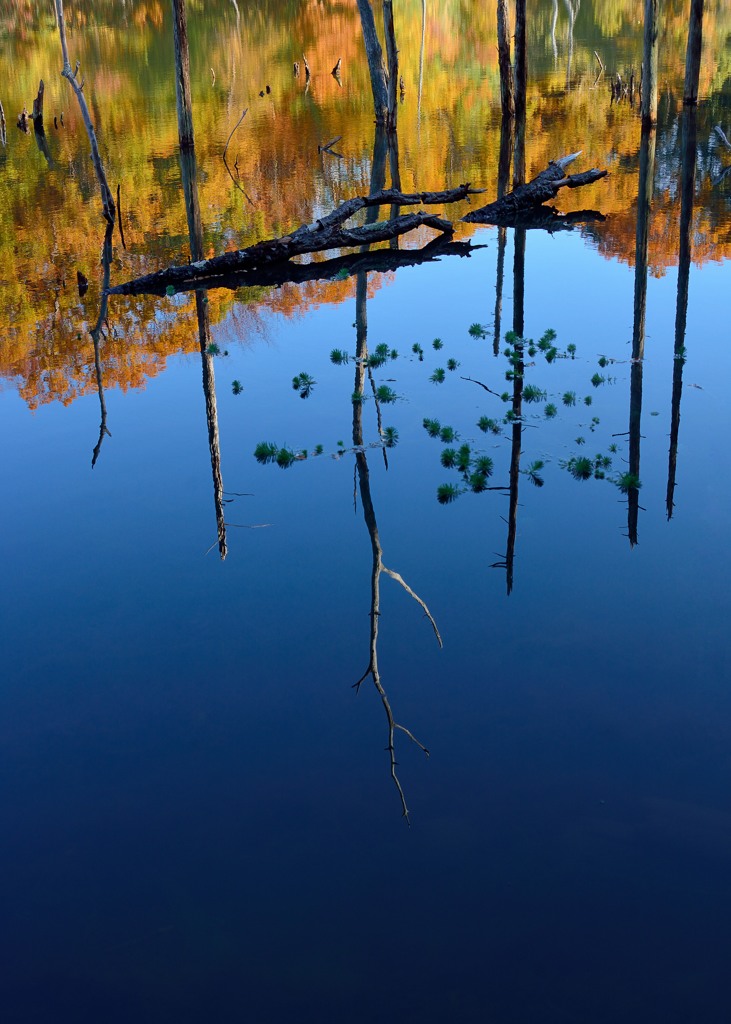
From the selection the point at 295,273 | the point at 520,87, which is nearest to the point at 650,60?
the point at 520,87

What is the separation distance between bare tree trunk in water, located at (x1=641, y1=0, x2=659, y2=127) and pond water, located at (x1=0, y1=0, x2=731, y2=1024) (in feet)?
28.9

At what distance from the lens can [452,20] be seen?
64.8 m

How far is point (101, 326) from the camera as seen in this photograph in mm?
15539

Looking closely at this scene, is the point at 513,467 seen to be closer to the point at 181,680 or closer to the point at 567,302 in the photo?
the point at 181,680

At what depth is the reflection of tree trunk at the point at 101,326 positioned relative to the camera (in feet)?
39.9

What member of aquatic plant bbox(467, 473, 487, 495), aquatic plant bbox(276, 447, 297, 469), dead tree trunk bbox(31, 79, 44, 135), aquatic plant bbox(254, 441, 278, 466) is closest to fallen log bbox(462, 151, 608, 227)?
aquatic plant bbox(254, 441, 278, 466)

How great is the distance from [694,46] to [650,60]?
1.96 metres

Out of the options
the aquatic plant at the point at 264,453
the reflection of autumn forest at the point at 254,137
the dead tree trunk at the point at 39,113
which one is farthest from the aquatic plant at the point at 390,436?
the dead tree trunk at the point at 39,113

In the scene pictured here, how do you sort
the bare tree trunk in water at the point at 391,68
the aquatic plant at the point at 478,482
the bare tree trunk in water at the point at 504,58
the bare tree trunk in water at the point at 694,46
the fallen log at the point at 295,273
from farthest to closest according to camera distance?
the bare tree trunk in water at the point at 504,58
the bare tree trunk in water at the point at 391,68
the bare tree trunk in water at the point at 694,46
the fallen log at the point at 295,273
the aquatic plant at the point at 478,482

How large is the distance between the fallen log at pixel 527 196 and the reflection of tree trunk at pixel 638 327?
174 centimetres

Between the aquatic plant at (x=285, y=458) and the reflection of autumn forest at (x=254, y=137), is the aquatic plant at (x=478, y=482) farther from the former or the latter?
the reflection of autumn forest at (x=254, y=137)

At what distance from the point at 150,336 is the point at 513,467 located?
281 inches

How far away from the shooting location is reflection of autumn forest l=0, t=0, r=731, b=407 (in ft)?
53.5

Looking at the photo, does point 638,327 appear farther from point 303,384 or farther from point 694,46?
point 694,46
